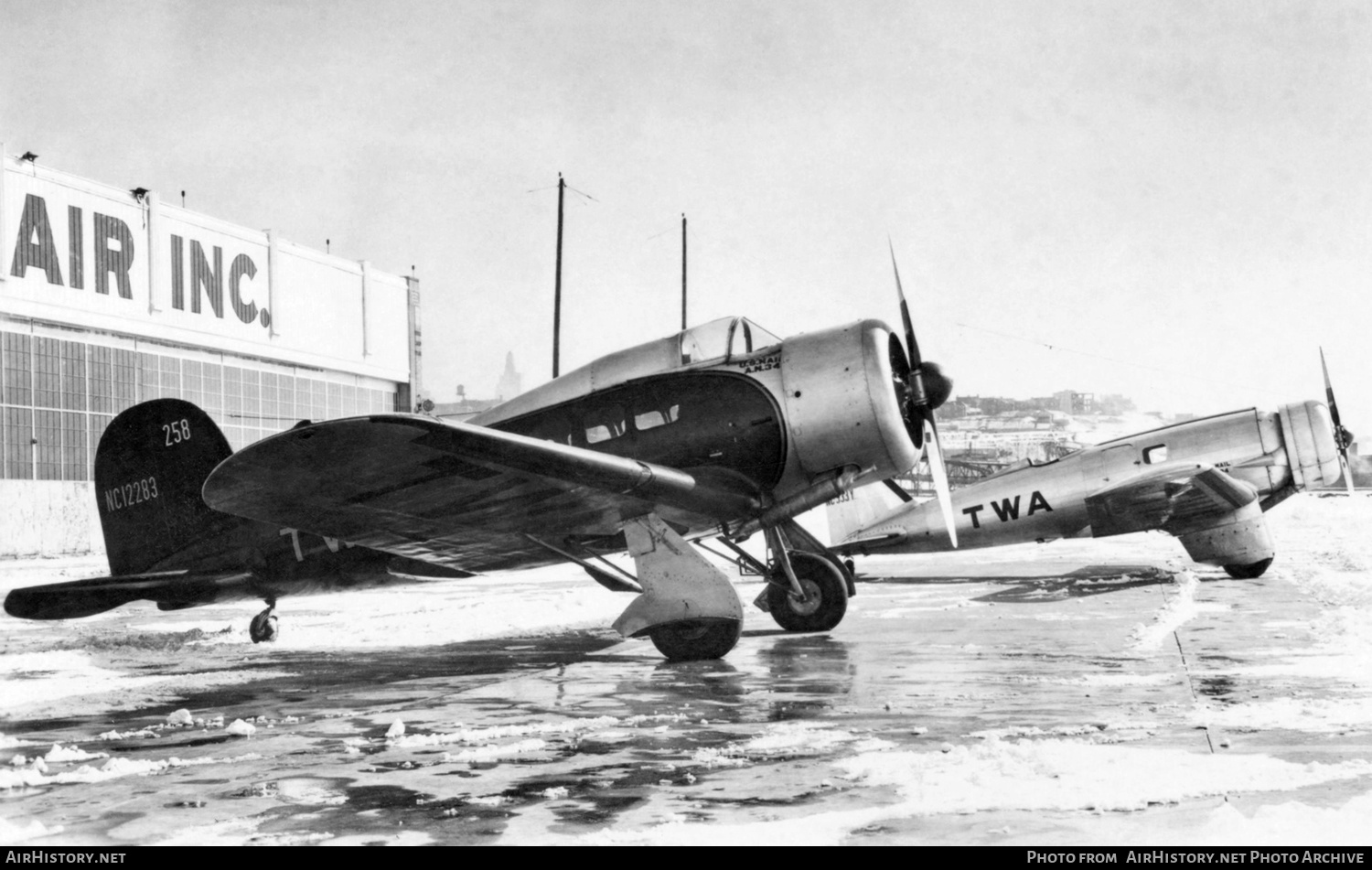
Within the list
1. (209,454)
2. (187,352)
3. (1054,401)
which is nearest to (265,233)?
(187,352)

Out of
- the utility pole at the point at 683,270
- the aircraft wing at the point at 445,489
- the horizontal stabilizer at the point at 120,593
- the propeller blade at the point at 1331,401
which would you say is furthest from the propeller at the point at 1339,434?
the utility pole at the point at 683,270

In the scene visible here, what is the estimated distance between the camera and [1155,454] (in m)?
16.4

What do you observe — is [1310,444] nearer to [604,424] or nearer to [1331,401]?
[1331,401]

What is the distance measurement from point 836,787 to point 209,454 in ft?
26.4

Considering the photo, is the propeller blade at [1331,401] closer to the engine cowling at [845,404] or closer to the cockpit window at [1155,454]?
the cockpit window at [1155,454]

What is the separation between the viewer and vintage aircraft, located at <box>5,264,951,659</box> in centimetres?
698

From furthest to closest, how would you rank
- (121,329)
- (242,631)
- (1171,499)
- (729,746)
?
(121,329) → (1171,499) → (242,631) → (729,746)

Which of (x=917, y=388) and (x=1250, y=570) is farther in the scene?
(x=1250, y=570)

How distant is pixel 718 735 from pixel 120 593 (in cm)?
638

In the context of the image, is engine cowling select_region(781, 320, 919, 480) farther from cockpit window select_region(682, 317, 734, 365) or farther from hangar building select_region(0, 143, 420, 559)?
hangar building select_region(0, 143, 420, 559)

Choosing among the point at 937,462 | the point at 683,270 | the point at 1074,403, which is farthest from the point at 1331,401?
the point at 1074,403

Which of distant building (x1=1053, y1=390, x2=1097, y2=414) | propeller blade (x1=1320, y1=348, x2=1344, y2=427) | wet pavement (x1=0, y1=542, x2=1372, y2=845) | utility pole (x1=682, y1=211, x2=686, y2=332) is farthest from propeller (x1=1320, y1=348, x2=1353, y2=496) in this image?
distant building (x1=1053, y1=390, x2=1097, y2=414)

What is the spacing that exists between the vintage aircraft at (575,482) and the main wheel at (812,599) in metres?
0.02
